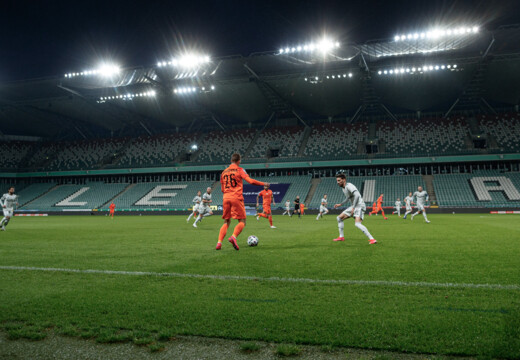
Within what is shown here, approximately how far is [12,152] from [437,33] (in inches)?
2668

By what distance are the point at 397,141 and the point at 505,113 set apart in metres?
15.2

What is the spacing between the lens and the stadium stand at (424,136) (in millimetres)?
44125

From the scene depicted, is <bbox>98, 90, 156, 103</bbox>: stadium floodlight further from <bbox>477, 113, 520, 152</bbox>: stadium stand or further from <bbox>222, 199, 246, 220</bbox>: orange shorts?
<bbox>477, 113, 520, 152</bbox>: stadium stand

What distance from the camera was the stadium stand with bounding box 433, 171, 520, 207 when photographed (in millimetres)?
37000

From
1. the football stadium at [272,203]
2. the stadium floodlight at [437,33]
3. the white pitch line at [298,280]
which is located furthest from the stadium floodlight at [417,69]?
the white pitch line at [298,280]

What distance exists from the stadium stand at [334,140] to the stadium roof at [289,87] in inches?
109

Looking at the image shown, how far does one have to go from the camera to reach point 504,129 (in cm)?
4447

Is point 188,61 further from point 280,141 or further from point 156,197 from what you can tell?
point 156,197

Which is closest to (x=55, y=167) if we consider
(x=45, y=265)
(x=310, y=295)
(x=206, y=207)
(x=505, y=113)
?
(x=206, y=207)

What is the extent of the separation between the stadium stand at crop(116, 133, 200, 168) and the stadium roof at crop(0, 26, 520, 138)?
325 cm

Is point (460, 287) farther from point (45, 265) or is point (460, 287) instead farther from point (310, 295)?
point (45, 265)

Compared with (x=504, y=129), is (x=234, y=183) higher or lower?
lower

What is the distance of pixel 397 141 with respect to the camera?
4722 cm

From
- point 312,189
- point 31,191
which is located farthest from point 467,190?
point 31,191
